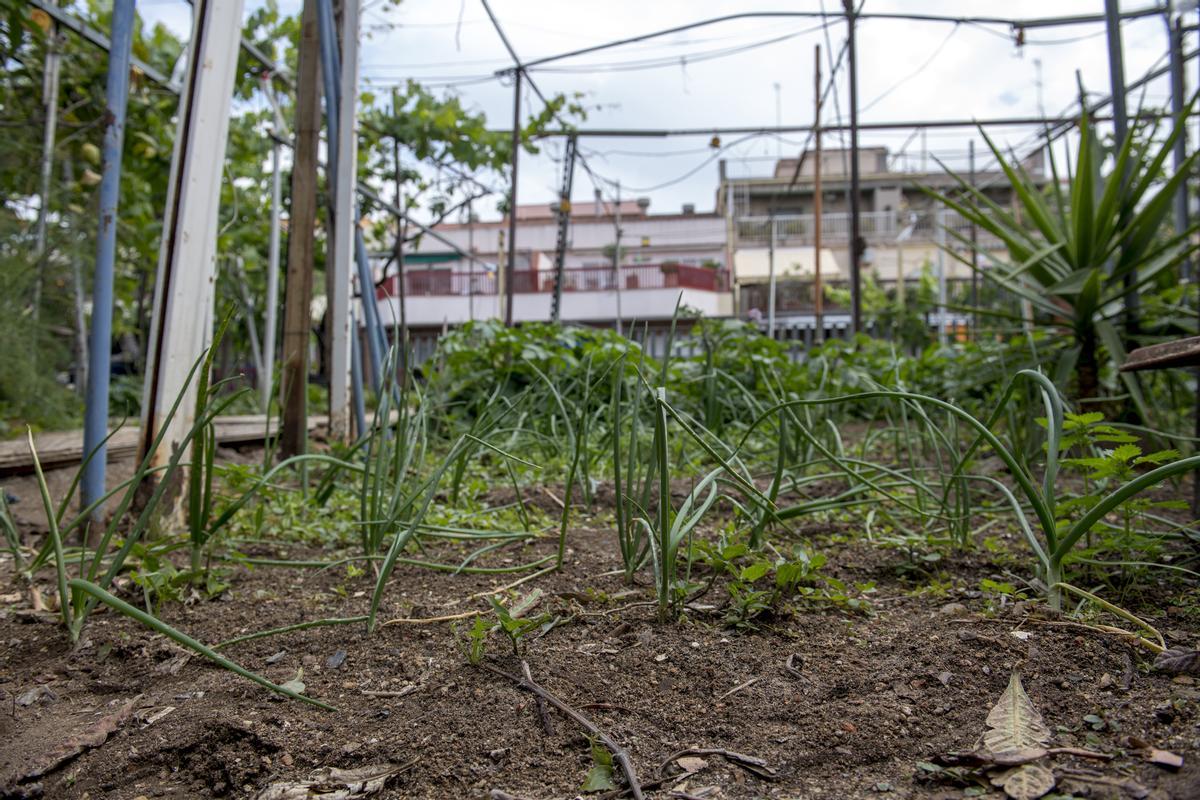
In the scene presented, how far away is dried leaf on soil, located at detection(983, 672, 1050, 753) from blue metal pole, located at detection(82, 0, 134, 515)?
1.68 m

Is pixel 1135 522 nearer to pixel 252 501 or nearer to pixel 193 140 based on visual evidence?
pixel 252 501

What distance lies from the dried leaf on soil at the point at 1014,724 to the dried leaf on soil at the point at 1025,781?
0.03 metres

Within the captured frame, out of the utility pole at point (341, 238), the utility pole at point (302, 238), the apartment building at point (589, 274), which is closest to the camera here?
the utility pole at point (302, 238)

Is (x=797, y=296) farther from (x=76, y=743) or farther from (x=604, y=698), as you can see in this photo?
(x=76, y=743)

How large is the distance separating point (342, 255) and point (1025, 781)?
2.65m

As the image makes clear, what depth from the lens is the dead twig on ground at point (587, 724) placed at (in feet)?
2.49

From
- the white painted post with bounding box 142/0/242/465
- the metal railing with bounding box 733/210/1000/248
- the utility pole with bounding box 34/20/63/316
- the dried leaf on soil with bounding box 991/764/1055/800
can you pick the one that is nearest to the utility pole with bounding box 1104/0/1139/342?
the dried leaf on soil with bounding box 991/764/1055/800

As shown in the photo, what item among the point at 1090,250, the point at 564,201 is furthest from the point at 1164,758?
the point at 564,201

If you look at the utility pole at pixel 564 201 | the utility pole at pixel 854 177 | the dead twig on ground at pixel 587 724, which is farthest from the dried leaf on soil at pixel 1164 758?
the utility pole at pixel 564 201

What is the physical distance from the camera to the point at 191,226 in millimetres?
1769

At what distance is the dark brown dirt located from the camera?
0.78 meters

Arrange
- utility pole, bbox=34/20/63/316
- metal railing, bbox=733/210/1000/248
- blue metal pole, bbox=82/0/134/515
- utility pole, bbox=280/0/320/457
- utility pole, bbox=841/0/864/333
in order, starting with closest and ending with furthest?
blue metal pole, bbox=82/0/134/515 → utility pole, bbox=280/0/320/457 → utility pole, bbox=34/20/63/316 → utility pole, bbox=841/0/864/333 → metal railing, bbox=733/210/1000/248

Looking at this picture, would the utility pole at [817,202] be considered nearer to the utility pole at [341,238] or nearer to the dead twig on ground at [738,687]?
the utility pole at [341,238]

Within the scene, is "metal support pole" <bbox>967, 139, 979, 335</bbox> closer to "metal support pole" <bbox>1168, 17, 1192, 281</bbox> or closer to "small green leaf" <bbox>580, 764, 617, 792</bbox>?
"metal support pole" <bbox>1168, 17, 1192, 281</bbox>
